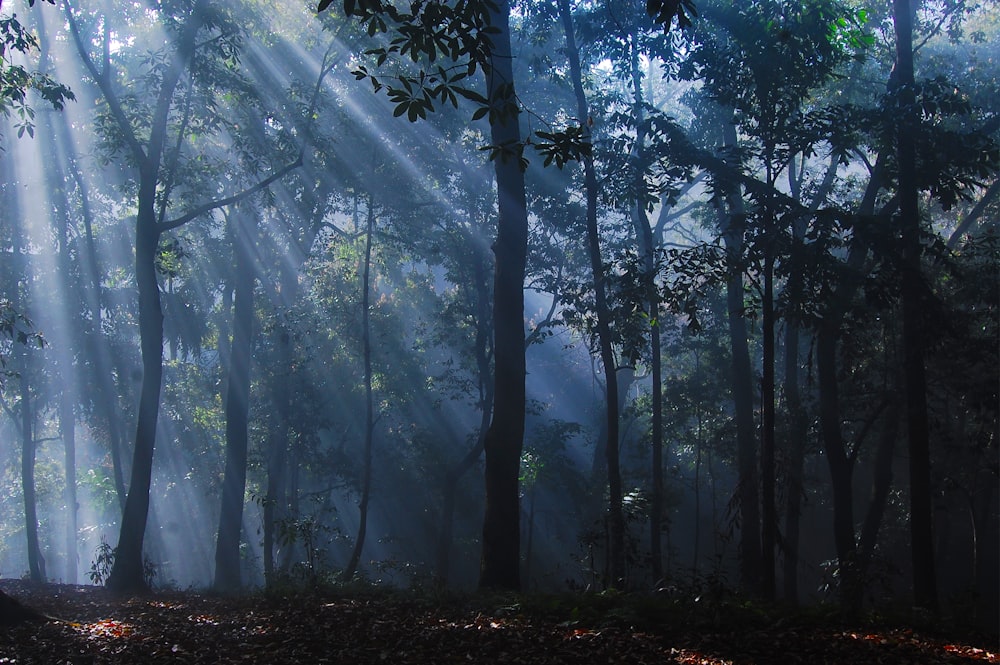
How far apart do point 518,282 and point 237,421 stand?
42.1 feet

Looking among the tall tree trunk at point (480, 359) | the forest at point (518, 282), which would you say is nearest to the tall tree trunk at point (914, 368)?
the forest at point (518, 282)

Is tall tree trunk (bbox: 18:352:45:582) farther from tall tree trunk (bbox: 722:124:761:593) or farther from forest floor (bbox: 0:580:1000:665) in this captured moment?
tall tree trunk (bbox: 722:124:761:593)

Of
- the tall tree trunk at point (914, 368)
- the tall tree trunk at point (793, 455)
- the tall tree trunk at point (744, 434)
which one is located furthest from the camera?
the tall tree trunk at point (793, 455)

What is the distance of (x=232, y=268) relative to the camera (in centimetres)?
2298

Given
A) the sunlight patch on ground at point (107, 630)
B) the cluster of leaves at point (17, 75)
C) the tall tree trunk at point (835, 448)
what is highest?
the cluster of leaves at point (17, 75)

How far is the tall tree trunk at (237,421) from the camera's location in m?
19.8

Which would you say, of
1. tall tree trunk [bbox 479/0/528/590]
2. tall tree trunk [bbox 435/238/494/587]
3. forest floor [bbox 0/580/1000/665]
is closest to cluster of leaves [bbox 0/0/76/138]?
tall tree trunk [bbox 479/0/528/590]

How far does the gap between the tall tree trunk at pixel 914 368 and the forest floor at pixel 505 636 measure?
333cm

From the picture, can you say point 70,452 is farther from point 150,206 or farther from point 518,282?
point 518,282

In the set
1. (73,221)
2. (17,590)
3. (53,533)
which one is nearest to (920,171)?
(17,590)

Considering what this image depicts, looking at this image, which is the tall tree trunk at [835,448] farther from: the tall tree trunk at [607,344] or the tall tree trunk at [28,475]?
the tall tree trunk at [28,475]

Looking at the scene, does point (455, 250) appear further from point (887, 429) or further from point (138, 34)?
point (887, 429)

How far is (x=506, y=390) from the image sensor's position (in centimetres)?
1004

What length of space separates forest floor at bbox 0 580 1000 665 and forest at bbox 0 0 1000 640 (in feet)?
1.99
